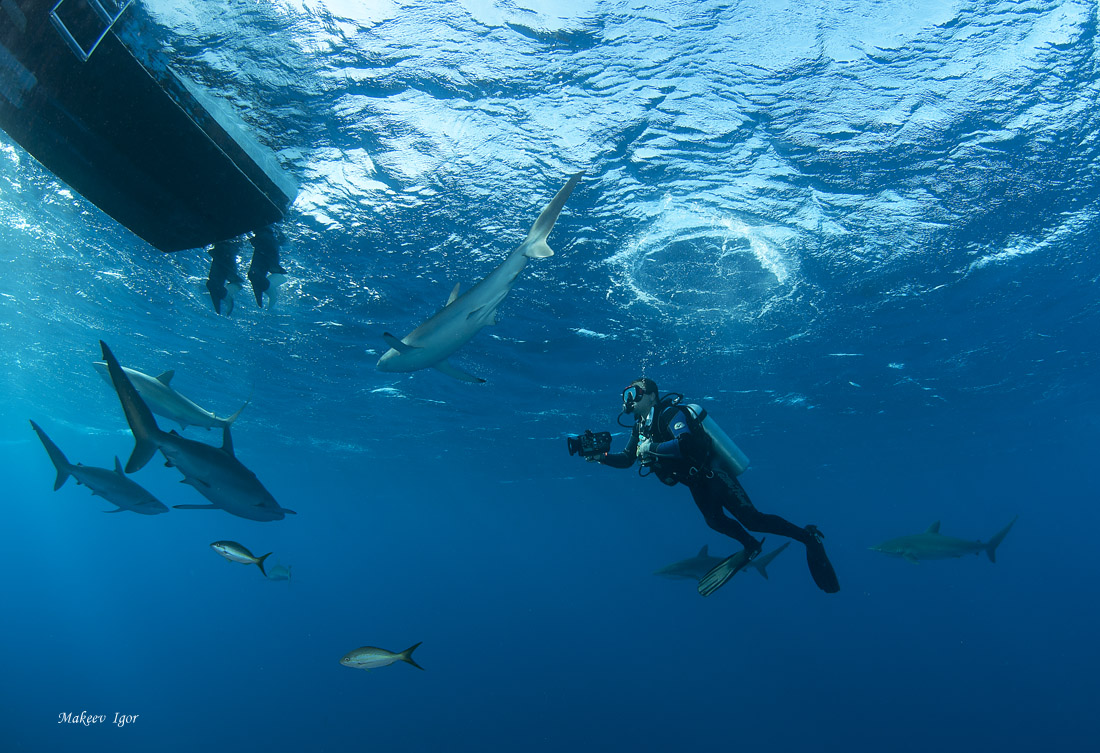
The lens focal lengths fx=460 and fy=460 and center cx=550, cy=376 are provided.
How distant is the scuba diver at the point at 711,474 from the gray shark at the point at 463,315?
2.40 meters

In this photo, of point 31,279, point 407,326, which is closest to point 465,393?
point 407,326

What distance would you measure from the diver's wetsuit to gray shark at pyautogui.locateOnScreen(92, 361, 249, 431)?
5.65 metres

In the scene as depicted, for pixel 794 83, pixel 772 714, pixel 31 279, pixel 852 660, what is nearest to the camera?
pixel 794 83

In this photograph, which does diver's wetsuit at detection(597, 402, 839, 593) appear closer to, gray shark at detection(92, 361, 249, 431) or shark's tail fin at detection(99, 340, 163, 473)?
shark's tail fin at detection(99, 340, 163, 473)

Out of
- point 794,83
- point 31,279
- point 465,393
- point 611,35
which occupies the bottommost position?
point 611,35

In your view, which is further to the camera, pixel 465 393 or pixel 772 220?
pixel 465 393

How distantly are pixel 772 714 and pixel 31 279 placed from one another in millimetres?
50049

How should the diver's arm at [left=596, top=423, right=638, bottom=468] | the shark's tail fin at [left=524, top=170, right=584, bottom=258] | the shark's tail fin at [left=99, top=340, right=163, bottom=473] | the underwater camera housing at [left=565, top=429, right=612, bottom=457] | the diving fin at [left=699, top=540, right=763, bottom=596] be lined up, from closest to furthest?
the shark's tail fin at [left=99, top=340, right=163, bottom=473] → the shark's tail fin at [left=524, top=170, right=584, bottom=258] → the diving fin at [left=699, top=540, right=763, bottom=596] → the underwater camera housing at [left=565, top=429, right=612, bottom=457] → the diver's arm at [left=596, top=423, right=638, bottom=468]

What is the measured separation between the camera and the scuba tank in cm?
583

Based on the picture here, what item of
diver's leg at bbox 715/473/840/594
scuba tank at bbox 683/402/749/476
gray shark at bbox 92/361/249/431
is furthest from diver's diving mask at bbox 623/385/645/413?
gray shark at bbox 92/361/249/431

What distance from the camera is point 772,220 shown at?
1030 centimetres

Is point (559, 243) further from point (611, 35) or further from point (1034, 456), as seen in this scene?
point (1034, 456)
